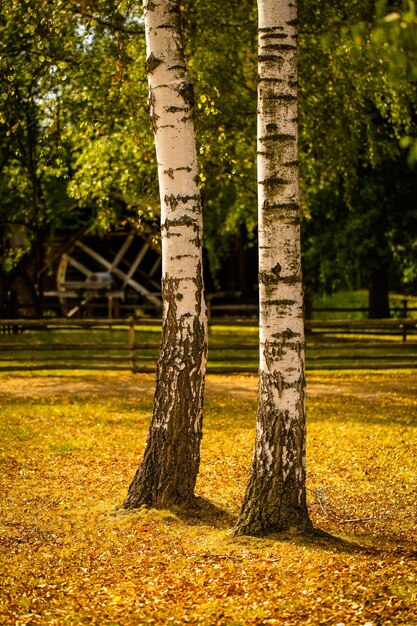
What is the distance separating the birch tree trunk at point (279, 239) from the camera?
7.40m

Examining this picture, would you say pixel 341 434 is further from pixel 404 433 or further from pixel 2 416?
pixel 2 416

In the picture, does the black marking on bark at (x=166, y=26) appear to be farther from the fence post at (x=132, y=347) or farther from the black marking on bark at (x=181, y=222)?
the fence post at (x=132, y=347)

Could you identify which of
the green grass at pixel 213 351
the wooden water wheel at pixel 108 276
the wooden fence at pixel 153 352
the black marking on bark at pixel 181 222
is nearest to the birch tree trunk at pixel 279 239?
the black marking on bark at pixel 181 222

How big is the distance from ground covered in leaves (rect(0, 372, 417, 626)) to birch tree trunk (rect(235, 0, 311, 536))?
0.95 m

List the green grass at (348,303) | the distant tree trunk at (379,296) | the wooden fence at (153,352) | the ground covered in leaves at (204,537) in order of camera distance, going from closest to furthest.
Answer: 1. the ground covered in leaves at (204,537)
2. the wooden fence at (153,352)
3. the distant tree trunk at (379,296)
4. the green grass at (348,303)

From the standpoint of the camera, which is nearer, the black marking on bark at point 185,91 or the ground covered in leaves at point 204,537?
the ground covered in leaves at point 204,537

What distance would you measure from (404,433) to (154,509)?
17.7ft

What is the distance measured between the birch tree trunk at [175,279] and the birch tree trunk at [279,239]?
0.89 metres

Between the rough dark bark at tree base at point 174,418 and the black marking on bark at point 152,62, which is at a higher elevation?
Answer: the black marking on bark at point 152,62

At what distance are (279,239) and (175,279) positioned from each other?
47.2 inches

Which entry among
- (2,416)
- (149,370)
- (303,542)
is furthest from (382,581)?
(149,370)

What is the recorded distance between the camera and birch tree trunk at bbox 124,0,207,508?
812 centimetres

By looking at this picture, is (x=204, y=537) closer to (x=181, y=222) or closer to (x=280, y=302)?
(x=280, y=302)

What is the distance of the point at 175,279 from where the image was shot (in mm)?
8227
